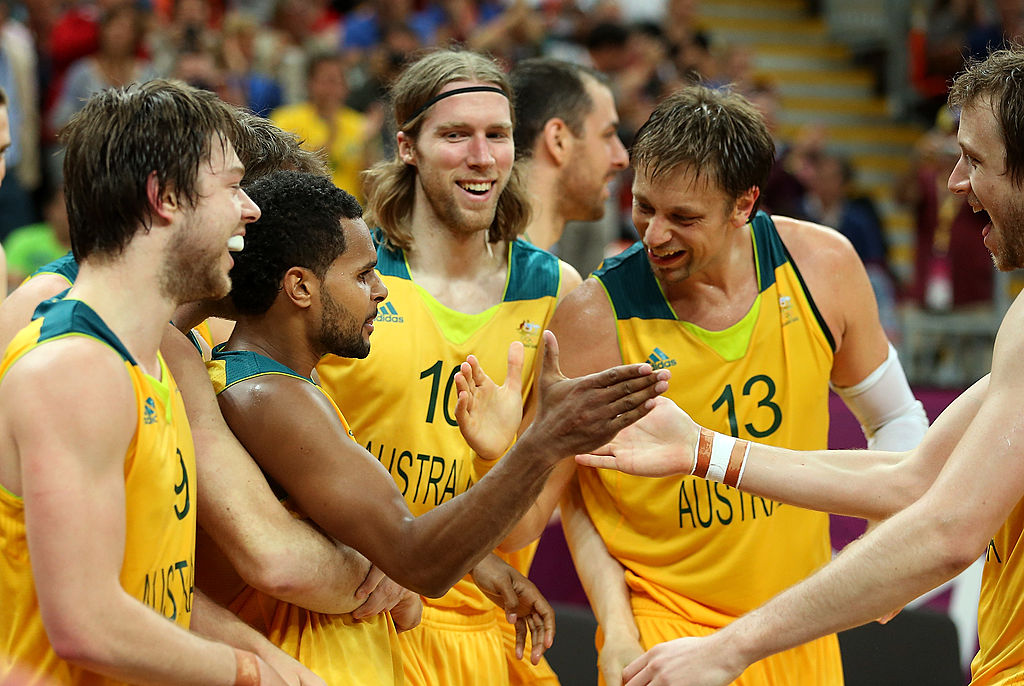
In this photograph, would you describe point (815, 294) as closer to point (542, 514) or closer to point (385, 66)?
point (542, 514)

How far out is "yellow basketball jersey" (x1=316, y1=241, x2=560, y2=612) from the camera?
3.97 meters

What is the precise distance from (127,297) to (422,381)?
161 centimetres

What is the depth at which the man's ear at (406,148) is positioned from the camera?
4441 millimetres

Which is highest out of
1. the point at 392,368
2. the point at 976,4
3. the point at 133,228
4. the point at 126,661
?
the point at 976,4

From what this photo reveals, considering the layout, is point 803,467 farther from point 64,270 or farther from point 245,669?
point 64,270

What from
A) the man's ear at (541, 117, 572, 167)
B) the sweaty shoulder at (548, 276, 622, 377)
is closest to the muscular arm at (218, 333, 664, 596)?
the sweaty shoulder at (548, 276, 622, 377)

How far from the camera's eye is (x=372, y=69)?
10.8 metres

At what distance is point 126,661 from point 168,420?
0.52 meters

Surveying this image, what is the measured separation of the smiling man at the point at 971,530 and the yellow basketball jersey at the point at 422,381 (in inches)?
40.9

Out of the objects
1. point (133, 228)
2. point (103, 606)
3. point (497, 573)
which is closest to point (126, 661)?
point (103, 606)

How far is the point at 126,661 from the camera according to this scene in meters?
2.38

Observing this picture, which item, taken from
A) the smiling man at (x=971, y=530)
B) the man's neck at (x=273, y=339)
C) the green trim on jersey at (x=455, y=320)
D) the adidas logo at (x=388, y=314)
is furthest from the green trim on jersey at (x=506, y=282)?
the smiling man at (x=971, y=530)

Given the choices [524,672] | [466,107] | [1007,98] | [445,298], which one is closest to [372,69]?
[466,107]

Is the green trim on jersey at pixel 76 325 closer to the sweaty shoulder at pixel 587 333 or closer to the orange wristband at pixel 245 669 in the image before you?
the orange wristband at pixel 245 669
